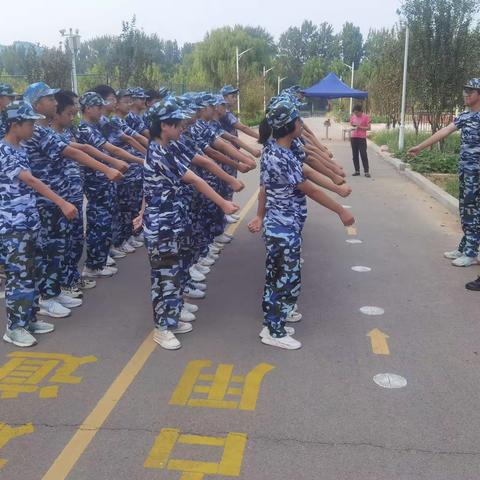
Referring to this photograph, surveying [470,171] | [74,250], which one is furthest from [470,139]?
[74,250]

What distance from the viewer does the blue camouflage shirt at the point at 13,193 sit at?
160 inches

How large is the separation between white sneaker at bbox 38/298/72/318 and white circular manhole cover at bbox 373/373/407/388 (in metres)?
2.73

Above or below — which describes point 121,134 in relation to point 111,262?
above

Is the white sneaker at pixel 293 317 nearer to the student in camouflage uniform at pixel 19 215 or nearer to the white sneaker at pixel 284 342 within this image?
the white sneaker at pixel 284 342

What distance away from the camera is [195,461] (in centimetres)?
294

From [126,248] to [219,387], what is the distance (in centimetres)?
372

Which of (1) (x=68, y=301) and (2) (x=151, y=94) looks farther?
(2) (x=151, y=94)

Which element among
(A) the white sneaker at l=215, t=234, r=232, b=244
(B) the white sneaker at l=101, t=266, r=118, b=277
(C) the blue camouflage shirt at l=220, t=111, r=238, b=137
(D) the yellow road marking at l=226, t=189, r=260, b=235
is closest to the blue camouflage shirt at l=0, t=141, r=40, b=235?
(B) the white sneaker at l=101, t=266, r=118, b=277

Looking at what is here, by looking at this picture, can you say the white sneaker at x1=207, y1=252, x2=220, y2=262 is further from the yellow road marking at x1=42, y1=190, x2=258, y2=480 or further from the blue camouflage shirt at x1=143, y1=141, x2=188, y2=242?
the blue camouflage shirt at x1=143, y1=141, x2=188, y2=242

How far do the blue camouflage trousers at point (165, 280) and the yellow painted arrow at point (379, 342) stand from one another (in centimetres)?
153

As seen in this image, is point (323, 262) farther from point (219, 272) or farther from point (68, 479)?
point (68, 479)

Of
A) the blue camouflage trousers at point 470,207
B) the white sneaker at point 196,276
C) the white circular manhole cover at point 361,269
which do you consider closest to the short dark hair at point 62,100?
the white sneaker at point 196,276

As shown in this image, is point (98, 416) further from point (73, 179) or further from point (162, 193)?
point (73, 179)

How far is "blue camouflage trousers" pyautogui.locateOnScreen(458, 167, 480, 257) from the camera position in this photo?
6.09 meters
